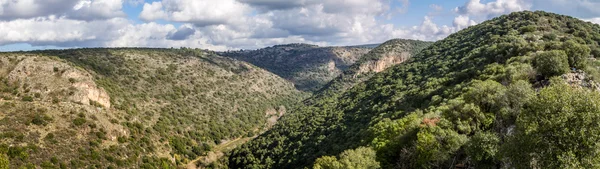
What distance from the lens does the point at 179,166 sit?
86.9m

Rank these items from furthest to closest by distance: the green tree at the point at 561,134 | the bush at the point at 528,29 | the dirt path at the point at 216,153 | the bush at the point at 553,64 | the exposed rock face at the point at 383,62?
the exposed rock face at the point at 383,62 → the dirt path at the point at 216,153 → the bush at the point at 528,29 → the bush at the point at 553,64 → the green tree at the point at 561,134

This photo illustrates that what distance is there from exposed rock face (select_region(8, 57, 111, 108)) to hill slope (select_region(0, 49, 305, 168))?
18cm

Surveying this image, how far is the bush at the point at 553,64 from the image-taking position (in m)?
39.8

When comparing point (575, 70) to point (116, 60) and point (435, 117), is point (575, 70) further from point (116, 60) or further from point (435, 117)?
point (116, 60)

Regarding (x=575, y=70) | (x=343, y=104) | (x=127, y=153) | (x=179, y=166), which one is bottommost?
(x=179, y=166)

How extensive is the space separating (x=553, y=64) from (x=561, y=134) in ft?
84.6

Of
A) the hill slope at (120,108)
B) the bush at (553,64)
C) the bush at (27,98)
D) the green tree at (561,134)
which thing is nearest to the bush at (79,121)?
the hill slope at (120,108)

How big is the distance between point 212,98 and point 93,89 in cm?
5500

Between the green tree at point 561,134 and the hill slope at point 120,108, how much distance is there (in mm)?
61560

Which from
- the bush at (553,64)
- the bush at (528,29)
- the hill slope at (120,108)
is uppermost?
the bush at (528,29)

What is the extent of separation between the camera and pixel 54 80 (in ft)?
255

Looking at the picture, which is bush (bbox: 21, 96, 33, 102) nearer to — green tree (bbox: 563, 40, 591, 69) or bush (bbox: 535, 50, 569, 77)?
bush (bbox: 535, 50, 569, 77)

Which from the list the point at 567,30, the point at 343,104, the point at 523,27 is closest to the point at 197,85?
the point at 343,104

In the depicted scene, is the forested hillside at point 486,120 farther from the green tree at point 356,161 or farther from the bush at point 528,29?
the green tree at point 356,161
